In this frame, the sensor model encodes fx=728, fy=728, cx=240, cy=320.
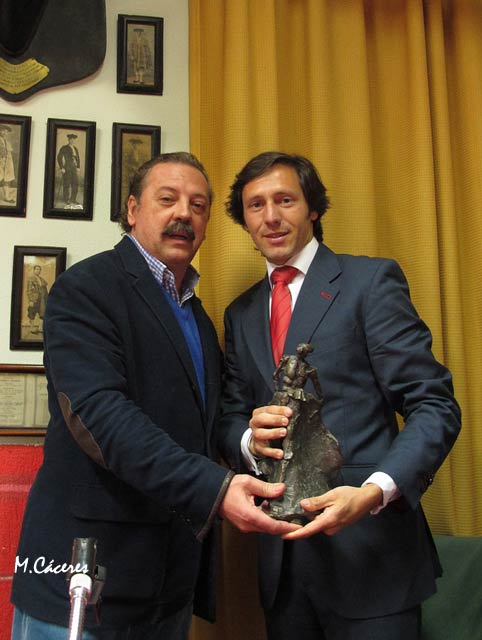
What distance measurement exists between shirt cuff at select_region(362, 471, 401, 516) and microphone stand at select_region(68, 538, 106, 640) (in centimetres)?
53

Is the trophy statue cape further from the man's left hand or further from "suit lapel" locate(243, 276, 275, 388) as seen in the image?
the man's left hand

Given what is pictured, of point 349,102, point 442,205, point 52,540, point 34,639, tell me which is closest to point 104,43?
point 349,102

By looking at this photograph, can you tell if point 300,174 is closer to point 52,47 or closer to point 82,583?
point 52,47

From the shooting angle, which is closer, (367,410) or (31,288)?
(367,410)

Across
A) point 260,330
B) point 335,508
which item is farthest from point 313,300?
point 335,508

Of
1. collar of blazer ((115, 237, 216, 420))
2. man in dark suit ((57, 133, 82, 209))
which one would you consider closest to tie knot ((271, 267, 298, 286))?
collar of blazer ((115, 237, 216, 420))

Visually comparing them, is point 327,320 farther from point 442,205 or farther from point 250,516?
point 442,205

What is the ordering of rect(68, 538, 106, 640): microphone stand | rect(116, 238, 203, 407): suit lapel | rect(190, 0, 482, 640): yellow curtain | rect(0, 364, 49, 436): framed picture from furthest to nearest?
rect(190, 0, 482, 640): yellow curtain
rect(0, 364, 49, 436): framed picture
rect(116, 238, 203, 407): suit lapel
rect(68, 538, 106, 640): microphone stand

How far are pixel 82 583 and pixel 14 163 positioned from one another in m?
1.42

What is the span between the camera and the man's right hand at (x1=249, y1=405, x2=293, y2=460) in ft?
3.96

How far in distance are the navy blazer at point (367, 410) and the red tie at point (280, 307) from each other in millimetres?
18

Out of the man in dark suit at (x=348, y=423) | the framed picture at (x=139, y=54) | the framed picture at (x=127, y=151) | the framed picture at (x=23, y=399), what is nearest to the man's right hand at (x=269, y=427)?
the man in dark suit at (x=348, y=423)

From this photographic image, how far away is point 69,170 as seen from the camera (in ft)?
6.38

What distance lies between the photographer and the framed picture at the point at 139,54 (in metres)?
2.01
